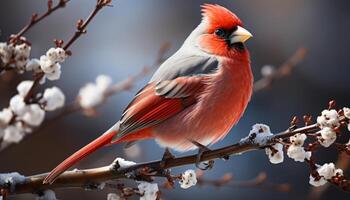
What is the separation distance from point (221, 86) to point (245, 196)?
2617 millimetres

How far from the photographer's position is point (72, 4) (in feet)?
17.4

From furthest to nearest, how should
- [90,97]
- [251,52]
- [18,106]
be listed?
[251,52] → [90,97] → [18,106]

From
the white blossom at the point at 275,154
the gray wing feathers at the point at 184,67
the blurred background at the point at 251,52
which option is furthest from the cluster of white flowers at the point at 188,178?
the blurred background at the point at 251,52

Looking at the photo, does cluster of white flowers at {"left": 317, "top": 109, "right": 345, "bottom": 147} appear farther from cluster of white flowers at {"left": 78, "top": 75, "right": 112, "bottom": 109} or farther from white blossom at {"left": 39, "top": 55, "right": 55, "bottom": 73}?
cluster of white flowers at {"left": 78, "top": 75, "right": 112, "bottom": 109}

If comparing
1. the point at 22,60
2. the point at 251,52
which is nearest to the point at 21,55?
the point at 22,60

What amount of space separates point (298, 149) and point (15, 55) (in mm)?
844

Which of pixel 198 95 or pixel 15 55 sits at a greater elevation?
pixel 198 95

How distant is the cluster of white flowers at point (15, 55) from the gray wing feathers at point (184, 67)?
2.46 ft

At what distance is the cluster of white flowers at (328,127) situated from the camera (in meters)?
1.72

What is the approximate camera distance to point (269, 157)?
194cm

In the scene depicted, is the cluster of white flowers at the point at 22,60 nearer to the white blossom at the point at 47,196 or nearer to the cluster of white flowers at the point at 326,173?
the white blossom at the point at 47,196

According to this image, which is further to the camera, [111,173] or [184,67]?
[184,67]

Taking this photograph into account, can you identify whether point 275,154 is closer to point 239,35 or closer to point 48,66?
point 48,66

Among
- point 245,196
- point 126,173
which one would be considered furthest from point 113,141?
point 245,196
